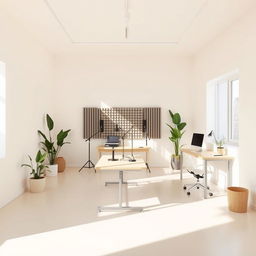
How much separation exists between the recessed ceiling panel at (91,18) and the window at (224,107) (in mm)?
2315

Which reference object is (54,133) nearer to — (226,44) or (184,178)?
(184,178)

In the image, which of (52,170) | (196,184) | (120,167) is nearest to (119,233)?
(120,167)

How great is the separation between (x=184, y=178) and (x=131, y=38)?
3267 millimetres

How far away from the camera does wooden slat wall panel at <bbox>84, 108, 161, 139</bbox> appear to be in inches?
263

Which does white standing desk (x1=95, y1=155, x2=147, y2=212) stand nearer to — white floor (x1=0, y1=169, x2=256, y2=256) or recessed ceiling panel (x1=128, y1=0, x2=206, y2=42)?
white floor (x1=0, y1=169, x2=256, y2=256)

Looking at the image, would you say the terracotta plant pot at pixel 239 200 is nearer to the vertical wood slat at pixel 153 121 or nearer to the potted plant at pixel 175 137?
the potted plant at pixel 175 137

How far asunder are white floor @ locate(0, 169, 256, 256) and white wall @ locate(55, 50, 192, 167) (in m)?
2.71

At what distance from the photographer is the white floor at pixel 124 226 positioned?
2469 mm

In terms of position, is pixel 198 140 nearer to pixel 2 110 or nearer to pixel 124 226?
pixel 124 226

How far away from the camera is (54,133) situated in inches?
260

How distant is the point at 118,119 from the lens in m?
6.69

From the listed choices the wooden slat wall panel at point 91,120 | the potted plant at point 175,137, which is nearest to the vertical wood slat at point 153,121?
the potted plant at point 175,137

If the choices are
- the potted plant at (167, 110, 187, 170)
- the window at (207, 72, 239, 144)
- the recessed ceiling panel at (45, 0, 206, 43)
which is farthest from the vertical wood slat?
the recessed ceiling panel at (45, 0, 206, 43)

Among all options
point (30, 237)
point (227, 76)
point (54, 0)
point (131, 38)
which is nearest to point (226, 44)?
point (227, 76)
